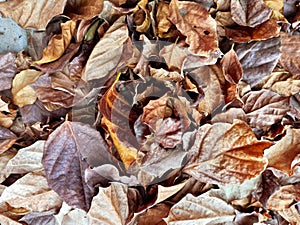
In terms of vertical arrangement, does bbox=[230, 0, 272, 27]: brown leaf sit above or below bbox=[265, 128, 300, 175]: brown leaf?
above

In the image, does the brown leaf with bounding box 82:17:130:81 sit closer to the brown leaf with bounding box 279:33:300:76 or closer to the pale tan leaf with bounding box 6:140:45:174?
the pale tan leaf with bounding box 6:140:45:174

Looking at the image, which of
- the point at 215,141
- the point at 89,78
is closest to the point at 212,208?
the point at 215,141

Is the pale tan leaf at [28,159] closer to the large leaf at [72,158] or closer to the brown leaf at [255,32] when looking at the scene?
the large leaf at [72,158]

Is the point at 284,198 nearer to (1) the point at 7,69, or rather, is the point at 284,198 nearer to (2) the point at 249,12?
(2) the point at 249,12

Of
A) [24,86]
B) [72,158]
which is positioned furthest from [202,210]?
[24,86]

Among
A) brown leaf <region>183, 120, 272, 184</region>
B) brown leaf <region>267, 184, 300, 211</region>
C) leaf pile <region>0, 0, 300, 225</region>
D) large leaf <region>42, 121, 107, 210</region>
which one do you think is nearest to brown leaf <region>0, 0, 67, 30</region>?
leaf pile <region>0, 0, 300, 225</region>

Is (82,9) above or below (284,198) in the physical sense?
above

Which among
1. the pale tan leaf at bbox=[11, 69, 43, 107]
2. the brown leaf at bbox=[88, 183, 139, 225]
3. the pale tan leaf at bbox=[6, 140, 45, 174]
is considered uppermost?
the pale tan leaf at bbox=[11, 69, 43, 107]

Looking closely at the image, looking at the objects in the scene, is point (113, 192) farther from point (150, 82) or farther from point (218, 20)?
point (218, 20)
